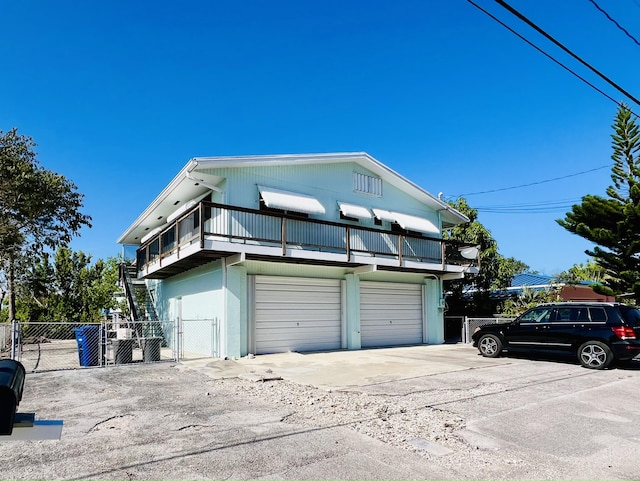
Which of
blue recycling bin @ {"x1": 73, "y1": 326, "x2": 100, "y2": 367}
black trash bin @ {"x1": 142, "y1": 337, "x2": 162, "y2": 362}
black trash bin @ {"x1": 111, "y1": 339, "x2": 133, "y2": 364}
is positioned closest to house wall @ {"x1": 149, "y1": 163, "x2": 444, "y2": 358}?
black trash bin @ {"x1": 142, "y1": 337, "x2": 162, "y2": 362}

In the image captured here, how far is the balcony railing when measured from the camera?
13.4 meters

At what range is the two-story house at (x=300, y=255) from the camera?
13.5 metres

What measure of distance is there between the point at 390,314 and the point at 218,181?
840cm

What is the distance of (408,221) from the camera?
17.6 metres

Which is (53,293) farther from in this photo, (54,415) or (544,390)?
(544,390)

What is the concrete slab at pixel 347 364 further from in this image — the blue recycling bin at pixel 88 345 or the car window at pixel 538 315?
the blue recycling bin at pixel 88 345

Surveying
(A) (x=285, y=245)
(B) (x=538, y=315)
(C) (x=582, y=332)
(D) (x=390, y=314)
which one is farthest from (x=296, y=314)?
→ (C) (x=582, y=332)

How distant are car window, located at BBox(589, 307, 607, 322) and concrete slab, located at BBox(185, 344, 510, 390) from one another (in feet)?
8.11

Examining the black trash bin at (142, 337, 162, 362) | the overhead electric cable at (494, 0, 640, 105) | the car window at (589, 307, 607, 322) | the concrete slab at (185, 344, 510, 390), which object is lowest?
the concrete slab at (185, 344, 510, 390)

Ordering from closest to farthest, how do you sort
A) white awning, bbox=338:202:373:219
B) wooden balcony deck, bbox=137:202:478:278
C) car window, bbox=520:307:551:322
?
car window, bbox=520:307:551:322, wooden balcony deck, bbox=137:202:478:278, white awning, bbox=338:202:373:219

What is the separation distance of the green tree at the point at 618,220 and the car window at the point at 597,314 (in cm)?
1125

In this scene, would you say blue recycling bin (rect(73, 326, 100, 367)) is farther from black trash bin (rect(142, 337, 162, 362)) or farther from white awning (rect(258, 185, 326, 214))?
white awning (rect(258, 185, 326, 214))

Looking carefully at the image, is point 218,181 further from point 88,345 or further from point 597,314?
point 597,314

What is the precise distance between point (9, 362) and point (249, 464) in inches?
127
